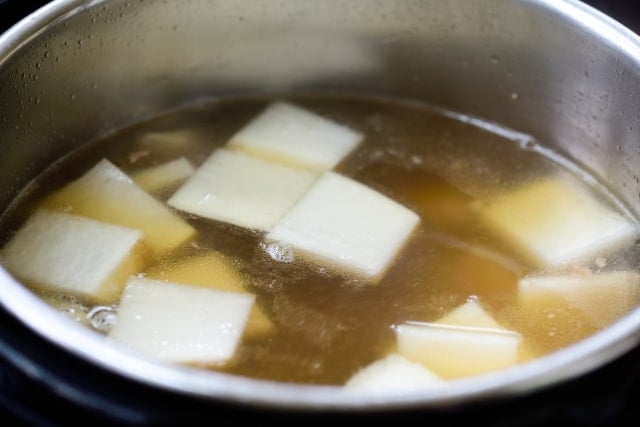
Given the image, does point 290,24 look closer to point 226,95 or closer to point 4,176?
point 226,95

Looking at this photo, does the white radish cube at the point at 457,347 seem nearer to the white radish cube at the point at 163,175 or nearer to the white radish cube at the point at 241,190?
the white radish cube at the point at 241,190

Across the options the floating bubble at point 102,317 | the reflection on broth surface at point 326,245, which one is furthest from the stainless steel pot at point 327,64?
the floating bubble at point 102,317

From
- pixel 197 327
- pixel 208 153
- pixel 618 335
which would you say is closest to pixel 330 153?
pixel 208 153

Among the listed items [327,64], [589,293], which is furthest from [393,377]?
[327,64]

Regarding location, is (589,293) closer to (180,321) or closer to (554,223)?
(554,223)

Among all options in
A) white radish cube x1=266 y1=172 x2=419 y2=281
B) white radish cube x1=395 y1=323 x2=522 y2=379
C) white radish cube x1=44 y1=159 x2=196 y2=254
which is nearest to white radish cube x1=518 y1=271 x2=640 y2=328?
white radish cube x1=395 y1=323 x2=522 y2=379

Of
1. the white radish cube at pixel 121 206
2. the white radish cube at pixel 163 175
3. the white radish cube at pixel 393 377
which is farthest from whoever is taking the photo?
the white radish cube at pixel 163 175

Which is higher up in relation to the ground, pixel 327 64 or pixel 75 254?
pixel 327 64
